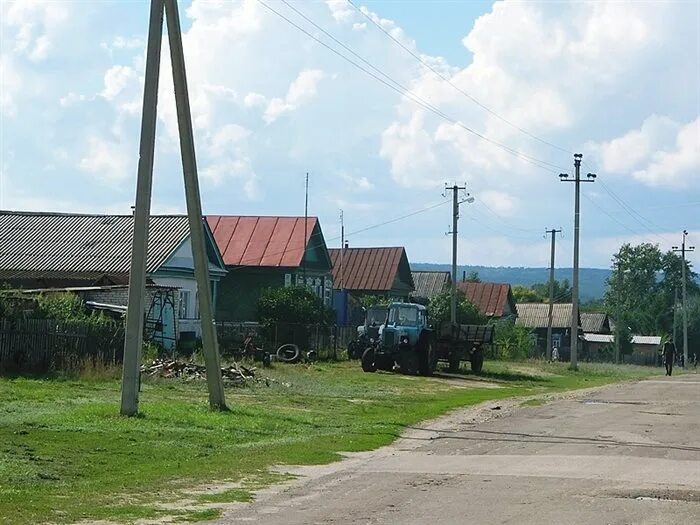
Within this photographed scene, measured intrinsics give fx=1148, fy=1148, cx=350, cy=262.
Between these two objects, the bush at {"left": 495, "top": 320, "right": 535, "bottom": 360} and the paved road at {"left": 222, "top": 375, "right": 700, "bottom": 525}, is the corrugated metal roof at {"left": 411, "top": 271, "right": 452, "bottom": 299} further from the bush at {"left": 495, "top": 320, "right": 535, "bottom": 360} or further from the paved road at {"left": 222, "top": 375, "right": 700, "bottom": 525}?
the paved road at {"left": 222, "top": 375, "right": 700, "bottom": 525}

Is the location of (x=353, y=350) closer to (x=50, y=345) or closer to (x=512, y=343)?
(x=50, y=345)

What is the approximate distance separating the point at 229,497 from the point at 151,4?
10.4m

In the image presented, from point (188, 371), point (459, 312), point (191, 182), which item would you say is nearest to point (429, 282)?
point (459, 312)

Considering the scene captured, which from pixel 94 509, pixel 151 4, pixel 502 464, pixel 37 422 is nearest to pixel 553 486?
pixel 502 464

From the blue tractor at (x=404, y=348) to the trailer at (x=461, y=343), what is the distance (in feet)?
7.77

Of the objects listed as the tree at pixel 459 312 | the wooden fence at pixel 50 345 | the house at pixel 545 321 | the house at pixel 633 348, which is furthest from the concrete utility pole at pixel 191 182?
the house at pixel 545 321

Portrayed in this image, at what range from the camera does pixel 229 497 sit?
11.9m

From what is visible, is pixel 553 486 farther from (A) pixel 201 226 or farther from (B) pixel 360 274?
(B) pixel 360 274

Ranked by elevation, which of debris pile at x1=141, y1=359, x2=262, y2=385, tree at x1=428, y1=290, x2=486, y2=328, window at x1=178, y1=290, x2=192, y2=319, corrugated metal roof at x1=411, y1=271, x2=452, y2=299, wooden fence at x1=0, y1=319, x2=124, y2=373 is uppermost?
corrugated metal roof at x1=411, y1=271, x2=452, y2=299

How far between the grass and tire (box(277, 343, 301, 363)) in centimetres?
1166

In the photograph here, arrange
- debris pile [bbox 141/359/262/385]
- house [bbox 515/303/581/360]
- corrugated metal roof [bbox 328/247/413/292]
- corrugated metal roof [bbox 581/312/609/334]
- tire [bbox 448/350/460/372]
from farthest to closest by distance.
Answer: corrugated metal roof [bbox 581/312/609/334], house [bbox 515/303/581/360], corrugated metal roof [bbox 328/247/413/292], tire [bbox 448/350/460/372], debris pile [bbox 141/359/262/385]

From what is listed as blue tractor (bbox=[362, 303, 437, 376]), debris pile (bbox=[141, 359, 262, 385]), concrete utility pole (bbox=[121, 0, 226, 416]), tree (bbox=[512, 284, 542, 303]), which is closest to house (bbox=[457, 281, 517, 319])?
tree (bbox=[512, 284, 542, 303])

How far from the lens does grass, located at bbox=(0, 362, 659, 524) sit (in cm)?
1164

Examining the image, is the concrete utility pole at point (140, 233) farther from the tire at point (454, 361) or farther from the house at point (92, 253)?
the tire at point (454, 361)
